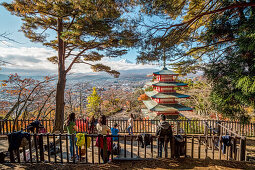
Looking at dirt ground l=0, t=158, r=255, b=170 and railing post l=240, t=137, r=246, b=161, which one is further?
railing post l=240, t=137, r=246, b=161

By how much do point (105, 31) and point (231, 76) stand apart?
6.18 meters

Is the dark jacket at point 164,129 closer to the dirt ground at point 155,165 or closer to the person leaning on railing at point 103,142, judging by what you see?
the dirt ground at point 155,165

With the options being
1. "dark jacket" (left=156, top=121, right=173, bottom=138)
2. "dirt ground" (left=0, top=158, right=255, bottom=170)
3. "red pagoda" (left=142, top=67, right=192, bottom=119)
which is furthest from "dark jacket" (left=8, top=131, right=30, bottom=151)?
"red pagoda" (left=142, top=67, right=192, bottom=119)

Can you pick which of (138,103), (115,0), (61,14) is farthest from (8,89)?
(138,103)

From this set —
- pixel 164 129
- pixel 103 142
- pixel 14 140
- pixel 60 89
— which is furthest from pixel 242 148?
pixel 60 89

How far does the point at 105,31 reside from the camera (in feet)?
21.1

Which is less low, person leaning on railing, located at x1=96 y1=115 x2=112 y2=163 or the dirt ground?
person leaning on railing, located at x1=96 y1=115 x2=112 y2=163

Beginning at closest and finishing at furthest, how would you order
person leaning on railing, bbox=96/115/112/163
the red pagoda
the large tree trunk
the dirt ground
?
the dirt ground → person leaning on railing, bbox=96/115/112/163 → the large tree trunk → the red pagoda

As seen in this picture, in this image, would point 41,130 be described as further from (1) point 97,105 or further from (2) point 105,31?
(1) point 97,105

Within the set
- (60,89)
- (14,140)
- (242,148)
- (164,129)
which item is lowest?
(242,148)

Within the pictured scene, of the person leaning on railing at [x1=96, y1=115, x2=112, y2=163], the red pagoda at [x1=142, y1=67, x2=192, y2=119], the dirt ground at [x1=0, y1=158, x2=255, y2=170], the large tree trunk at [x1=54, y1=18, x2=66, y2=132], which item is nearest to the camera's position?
the dirt ground at [x1=0, y1=158, x2=255, y2=170]

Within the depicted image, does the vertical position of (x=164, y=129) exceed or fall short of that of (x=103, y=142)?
it exceeds it

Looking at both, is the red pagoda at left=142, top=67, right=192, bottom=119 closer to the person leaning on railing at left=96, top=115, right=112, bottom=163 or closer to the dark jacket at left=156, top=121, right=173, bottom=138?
the dark jacket at left=156, top=121, right=173, bottom=138

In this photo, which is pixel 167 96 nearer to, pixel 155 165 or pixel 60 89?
pixel 155 165
